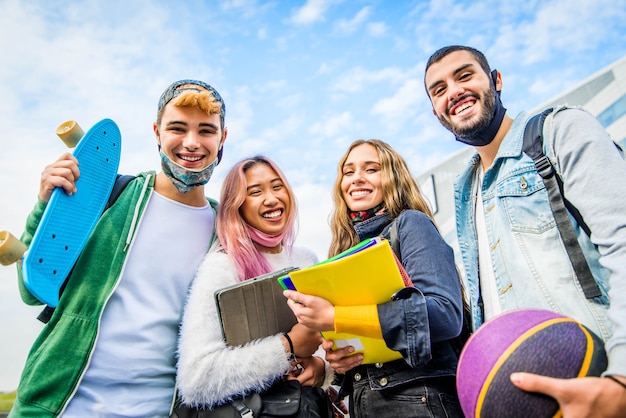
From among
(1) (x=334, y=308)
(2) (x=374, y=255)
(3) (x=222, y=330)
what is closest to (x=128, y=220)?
(3) (x=222, y=330)

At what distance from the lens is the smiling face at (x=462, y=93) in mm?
2551

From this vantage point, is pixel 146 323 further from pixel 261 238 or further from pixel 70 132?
pixel 70 132

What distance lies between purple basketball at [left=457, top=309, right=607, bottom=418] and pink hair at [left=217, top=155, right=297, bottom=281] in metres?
1.52

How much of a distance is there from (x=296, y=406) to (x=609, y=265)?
67.2 inches

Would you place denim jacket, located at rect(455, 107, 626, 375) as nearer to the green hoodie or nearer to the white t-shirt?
the white t-shirt

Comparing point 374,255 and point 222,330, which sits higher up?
point 374,255

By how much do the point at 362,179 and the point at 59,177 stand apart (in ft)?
6.58

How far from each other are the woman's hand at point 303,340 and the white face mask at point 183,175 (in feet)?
4.54

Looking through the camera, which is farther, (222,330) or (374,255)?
(222,330)

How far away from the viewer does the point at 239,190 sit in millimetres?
2941

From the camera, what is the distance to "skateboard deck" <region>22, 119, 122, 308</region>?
2049 millimetres

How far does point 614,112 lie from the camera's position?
2150 cm

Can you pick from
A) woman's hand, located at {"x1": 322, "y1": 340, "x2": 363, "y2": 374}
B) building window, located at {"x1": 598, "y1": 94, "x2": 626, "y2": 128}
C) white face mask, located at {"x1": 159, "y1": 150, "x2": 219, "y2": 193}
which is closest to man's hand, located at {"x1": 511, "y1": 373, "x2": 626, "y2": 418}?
woman's hand, located at {"x1": 322, "y1": 340, "x2": 363, "y2": 374}

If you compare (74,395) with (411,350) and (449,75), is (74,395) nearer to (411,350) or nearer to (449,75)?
(411,350)
